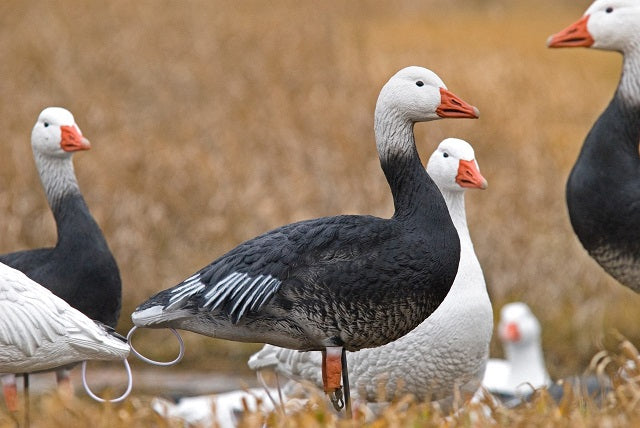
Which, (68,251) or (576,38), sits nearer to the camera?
(68,251)

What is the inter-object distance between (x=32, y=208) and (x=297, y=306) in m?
5.44

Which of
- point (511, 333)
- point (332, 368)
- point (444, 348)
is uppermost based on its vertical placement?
point (332, 368)

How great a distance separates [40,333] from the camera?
402 cm

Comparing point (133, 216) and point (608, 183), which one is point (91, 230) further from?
point (133, 216)

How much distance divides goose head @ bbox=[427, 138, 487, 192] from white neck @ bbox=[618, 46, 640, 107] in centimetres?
82

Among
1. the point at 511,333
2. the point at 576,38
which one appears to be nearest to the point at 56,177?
the point at 576,38

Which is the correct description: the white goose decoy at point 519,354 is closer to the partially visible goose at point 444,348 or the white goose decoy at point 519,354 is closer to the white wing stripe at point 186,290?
the partially visible goose at point 444,348

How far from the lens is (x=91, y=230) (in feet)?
16.3

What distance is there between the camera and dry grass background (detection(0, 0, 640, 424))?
8.75 meters

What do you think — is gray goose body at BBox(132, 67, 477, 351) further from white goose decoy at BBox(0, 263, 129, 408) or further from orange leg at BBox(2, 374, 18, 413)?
orange leg at BBox(2, 374, 18, 413)

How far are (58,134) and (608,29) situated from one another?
Answer: 2.62 metres

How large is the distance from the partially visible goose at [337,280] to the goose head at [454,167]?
0.88 m

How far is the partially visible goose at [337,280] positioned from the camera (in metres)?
3.93

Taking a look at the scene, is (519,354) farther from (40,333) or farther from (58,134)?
(40,333)
